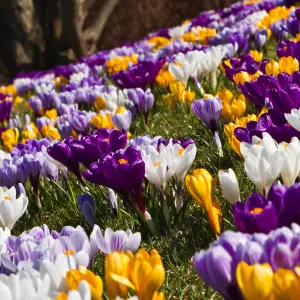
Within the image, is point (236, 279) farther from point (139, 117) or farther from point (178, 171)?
point (139, 117)

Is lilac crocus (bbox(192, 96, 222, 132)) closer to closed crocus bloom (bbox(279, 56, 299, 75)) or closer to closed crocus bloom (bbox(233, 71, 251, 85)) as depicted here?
closed crocus bloom (bbox(233, 71, 251, 85))

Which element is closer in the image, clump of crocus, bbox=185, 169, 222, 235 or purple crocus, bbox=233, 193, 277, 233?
purple crocus, bbox=233, 193, 277, 233

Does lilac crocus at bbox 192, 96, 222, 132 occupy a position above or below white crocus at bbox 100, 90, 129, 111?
above

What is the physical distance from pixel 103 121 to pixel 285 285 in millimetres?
Result: 2755

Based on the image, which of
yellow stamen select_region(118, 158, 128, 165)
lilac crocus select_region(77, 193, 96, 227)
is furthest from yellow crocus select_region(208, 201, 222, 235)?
lilac crocus select_region(77, 193, 96, 227)

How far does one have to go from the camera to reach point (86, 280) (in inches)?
66.1

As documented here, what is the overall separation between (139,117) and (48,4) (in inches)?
395

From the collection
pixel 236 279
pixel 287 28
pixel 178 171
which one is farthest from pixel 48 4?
Answer: pixel 236 279

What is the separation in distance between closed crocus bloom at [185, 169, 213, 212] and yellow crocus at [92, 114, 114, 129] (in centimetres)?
181

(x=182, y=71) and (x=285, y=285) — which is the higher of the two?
(x=285, y=285)

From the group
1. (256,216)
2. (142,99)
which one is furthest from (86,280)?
(142,99)

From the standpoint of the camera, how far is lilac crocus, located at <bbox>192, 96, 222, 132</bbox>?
3334 millimetres

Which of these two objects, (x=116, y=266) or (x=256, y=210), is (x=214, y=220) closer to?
(x=256, y=210)

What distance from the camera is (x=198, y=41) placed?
8.88 metres
